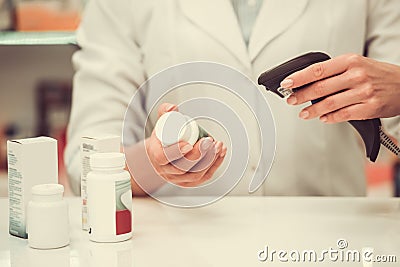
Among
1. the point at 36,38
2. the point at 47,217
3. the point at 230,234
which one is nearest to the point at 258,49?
the point at 230,234

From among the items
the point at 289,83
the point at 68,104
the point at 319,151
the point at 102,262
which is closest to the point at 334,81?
the point at 289,83

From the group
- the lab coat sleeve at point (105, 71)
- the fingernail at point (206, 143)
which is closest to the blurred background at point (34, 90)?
the lab coat sleeve at point (105, 71)

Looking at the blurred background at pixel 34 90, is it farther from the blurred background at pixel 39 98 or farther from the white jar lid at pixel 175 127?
the white jar lid at pixel 175 127

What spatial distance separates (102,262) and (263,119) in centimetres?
57

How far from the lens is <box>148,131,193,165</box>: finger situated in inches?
41.4

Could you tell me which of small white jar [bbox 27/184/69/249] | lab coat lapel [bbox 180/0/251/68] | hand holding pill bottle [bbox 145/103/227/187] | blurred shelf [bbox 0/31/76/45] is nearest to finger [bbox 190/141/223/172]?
hand holding pill bottle [bbox 145/103/227/187]

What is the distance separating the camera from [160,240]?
39.8 inches

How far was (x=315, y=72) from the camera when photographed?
1080 millimetres

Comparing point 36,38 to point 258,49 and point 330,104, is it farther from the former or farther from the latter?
point 330,104

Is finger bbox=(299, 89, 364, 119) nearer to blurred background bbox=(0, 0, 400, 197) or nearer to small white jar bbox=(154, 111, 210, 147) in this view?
small white jar bbox=(154, 111, 210, 147)

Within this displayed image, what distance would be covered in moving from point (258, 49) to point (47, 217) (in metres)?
0.57

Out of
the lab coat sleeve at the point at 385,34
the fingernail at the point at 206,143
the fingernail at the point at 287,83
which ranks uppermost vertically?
the lab coat sleeve at the point at 385,34

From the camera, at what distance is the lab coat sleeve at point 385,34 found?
1.35 m

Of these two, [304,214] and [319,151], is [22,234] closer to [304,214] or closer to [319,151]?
[304,214]
